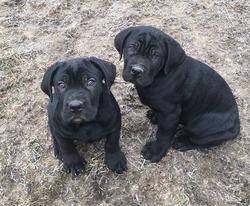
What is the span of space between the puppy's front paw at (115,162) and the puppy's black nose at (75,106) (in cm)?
102

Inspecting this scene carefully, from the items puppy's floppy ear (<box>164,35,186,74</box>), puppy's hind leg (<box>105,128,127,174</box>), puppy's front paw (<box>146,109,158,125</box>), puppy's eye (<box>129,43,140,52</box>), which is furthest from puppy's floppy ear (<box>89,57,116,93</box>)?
puppy's front paw (<box>146,109,158,125</box>)

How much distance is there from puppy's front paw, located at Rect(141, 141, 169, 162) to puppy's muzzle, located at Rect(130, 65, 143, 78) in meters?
0.99

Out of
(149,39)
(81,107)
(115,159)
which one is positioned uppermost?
(149,39)

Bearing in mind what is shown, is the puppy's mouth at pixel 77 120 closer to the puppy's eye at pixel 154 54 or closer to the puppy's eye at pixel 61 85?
the puppy's eye at pixel 61 85

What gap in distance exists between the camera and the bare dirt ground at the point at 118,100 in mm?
4965

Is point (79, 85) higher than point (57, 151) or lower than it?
higher

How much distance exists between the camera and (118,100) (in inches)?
229

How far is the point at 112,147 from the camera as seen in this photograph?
492 centimetres

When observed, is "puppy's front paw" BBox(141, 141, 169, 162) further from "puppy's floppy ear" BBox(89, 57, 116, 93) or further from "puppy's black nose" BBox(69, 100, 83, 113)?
"puppy's black nose" BBox(69, 100, 83, 113)

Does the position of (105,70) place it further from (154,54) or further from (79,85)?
(154,54)

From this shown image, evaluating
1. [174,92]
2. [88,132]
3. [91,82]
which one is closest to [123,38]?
[91,82]

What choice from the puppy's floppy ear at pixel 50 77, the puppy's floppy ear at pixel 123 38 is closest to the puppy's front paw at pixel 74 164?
the puppy's floppy ear at pixel 50 77

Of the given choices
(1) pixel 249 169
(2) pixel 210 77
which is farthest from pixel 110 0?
(1) pixel 249 169

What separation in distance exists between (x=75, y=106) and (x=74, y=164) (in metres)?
1.05
